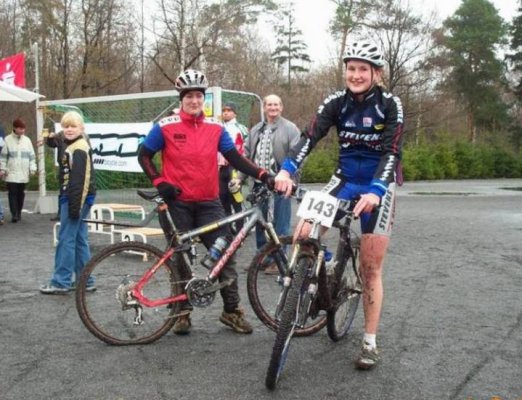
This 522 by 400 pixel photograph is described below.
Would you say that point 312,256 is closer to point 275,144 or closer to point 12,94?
point 275,144

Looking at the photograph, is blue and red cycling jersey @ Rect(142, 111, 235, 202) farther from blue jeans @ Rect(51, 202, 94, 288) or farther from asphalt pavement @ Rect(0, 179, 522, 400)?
blue jeans @ Rect(51, 202, 94, 288)

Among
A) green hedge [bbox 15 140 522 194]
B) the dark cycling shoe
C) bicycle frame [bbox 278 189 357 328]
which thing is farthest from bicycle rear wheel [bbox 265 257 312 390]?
green hedge [bbox 15 140 522 194]

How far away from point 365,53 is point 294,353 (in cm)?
209

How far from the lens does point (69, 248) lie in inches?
246

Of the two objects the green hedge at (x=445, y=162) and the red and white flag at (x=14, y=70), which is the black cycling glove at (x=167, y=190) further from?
the green hedge at (x=445, y=162)

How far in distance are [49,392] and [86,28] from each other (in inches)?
1042

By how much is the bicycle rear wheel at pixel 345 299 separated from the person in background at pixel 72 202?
2.54 m

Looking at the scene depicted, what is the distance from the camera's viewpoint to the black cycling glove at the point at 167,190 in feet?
15.5

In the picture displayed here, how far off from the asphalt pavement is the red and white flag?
7728mm

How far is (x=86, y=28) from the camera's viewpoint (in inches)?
1101

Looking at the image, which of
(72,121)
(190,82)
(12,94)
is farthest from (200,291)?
(12,94)

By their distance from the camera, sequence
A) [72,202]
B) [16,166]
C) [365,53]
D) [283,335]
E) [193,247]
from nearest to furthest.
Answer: [283,335], [365,53], [193,247], [72,202], [16,166]

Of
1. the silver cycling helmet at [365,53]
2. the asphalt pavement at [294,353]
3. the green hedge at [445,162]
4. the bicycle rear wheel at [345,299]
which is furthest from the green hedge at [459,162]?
the silver cycling helmet at [365,53]

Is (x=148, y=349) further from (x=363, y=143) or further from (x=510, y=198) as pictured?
(x=510, y=198)
